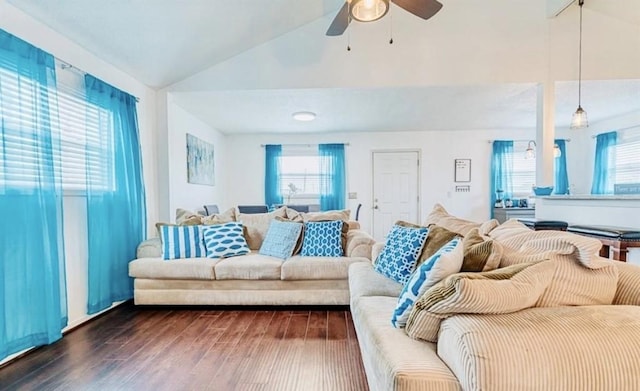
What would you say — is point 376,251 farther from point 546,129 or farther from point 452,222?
point 546,129

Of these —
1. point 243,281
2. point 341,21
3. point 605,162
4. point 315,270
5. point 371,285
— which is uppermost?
point 341,21

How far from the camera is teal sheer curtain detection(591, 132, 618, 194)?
5492 mm

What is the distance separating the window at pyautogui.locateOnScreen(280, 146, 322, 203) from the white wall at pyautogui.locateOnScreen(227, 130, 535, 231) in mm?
223

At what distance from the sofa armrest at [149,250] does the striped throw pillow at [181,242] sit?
0.08 metres

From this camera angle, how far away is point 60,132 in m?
2.49

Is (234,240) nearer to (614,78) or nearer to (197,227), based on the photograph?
(197,227)

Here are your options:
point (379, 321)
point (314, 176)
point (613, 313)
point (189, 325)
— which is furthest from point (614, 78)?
point (189, 325)

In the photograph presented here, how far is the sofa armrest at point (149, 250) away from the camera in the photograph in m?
3.16

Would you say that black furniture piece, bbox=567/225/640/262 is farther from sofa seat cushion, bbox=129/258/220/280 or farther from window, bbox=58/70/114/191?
window, bbox=58/70/114/191

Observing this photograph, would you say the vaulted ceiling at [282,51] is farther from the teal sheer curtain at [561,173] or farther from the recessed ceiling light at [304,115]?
the teal sheer curtain at [561,173]

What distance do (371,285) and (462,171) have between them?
4.91m

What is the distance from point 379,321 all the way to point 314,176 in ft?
16.3

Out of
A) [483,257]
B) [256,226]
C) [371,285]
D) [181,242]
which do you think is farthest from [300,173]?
[483,257]

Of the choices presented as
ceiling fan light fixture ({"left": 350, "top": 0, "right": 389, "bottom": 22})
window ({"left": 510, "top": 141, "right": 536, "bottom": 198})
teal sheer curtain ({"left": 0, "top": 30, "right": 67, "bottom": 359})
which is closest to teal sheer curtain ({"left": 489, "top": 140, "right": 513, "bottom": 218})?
window ({"left": 510, "top": 141, "right": 536, "bottom": 198})
